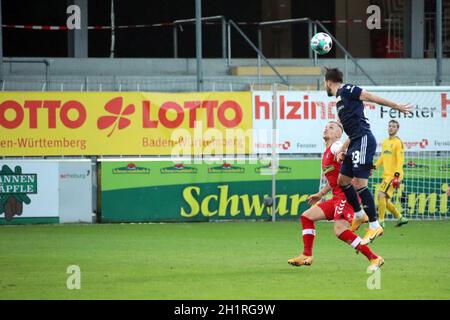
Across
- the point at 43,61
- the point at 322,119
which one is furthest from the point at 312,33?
the point at 322,119

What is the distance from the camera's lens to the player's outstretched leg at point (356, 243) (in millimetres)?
12891

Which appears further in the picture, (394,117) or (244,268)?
(394,117)

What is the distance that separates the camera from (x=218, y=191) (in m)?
23.4

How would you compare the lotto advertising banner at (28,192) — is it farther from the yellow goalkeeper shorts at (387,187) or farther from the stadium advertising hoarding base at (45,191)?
the yellow goalkeeper shorts at (387,187)

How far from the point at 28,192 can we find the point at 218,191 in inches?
161

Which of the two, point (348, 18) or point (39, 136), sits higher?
point (348, 18)

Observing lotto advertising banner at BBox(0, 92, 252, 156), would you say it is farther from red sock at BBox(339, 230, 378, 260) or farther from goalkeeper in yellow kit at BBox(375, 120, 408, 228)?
red sock at BBox(339, 230, 378, 260)

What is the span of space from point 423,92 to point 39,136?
8.43 meters

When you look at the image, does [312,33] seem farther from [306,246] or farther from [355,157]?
[306,246]

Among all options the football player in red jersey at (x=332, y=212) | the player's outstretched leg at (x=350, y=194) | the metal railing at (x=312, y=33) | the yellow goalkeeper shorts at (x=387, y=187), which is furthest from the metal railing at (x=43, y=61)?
the player's outstretched leg at (x=350, y=194)

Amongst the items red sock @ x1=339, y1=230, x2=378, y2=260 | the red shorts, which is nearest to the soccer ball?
the red shorts
